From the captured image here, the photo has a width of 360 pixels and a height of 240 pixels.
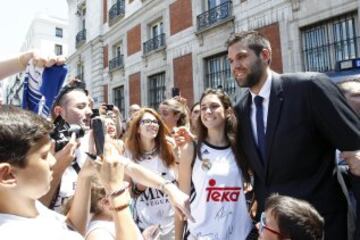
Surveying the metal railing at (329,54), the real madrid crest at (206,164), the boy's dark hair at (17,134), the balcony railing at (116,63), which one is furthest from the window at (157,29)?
the boy's dark hair at (17,134)

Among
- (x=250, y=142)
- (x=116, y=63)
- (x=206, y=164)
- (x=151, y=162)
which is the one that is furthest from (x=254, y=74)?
(x=116, y=63)

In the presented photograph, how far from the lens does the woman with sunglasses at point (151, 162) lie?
3531mm

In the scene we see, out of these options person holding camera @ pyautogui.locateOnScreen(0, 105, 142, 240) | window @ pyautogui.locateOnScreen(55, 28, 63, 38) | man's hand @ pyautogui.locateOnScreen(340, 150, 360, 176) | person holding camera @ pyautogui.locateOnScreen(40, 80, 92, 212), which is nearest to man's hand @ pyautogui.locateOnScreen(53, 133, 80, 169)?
person holding camera @ pyautogui.locateOnScreen(40, 80, 92, 212)

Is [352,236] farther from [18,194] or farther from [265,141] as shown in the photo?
[18,194]

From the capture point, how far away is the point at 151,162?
383 cm

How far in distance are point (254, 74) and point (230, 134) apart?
71 cm

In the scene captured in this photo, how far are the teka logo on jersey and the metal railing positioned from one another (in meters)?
7.49

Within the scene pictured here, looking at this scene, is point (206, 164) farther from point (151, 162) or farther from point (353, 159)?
point (353, 159)

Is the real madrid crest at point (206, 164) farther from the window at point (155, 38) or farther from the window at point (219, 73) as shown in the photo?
the window at point (155, 38)

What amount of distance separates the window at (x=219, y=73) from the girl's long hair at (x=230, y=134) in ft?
31.8

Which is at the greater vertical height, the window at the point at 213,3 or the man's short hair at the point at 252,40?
the window at the point at 213,3

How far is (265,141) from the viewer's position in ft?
8.39

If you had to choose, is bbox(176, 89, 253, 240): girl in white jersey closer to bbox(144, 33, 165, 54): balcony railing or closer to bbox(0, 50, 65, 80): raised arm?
bbox(0, 50, 65, 80): raised arm

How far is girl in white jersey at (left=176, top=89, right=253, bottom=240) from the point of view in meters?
2.88
